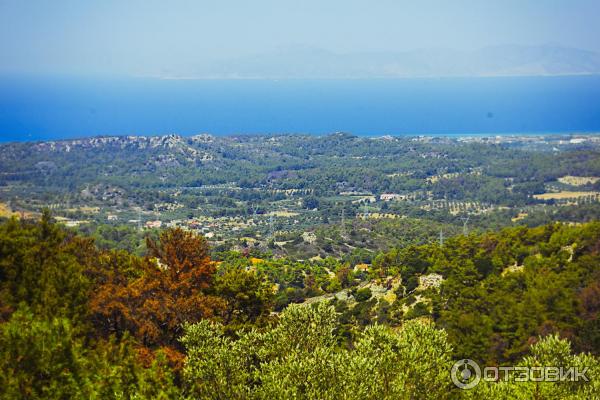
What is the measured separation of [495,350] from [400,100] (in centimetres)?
17721

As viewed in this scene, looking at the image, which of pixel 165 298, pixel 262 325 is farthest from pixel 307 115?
pixel 165 298

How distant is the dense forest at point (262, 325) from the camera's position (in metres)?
8.31

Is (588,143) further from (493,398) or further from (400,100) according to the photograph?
(400,100)

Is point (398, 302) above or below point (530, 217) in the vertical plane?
above

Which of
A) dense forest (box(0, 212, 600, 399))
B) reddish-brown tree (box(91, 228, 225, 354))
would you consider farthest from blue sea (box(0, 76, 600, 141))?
reddish-brown tree (box(91, 228, 225, 354))

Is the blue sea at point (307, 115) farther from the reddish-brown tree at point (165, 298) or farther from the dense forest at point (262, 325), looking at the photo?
the reddish-brown tree at point (165, 298)

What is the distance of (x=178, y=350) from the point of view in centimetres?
1223

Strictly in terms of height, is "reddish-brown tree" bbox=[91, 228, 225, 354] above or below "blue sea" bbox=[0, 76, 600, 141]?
above

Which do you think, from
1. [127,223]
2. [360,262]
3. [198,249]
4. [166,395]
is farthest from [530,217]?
[166,395]

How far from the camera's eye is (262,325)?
44.8ft

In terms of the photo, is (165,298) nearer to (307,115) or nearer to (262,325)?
(262,325)

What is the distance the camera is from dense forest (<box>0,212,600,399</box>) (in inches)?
327

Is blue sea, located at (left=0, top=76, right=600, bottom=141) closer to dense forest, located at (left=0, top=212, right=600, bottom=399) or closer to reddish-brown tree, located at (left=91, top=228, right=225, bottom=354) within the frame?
dense forest, located at (left=0, top=212, right=600, bottom=399)

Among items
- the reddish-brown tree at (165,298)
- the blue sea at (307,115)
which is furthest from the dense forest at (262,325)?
the blue sea at (307,115)
